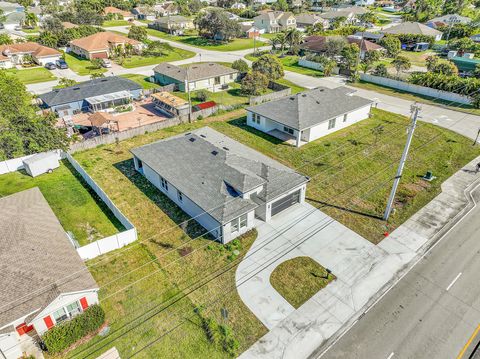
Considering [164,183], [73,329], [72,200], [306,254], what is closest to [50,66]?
[72,200]

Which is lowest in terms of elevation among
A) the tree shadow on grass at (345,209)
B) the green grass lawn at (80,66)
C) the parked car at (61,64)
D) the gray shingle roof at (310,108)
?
the tree shadow on grass at (345,209)

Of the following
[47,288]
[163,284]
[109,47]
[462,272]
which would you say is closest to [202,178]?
[163,284]

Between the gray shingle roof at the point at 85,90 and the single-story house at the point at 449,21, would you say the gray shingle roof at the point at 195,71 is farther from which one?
the single-story house at the point at 449,21

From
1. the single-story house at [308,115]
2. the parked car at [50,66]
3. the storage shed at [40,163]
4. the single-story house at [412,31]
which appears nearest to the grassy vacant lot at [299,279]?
the single-story house at [308,115]

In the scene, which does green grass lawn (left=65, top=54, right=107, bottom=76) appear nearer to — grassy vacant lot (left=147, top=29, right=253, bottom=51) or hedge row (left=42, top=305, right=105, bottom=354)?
grassy vacant lot (left=147, top=29, right=253, bottom=51)

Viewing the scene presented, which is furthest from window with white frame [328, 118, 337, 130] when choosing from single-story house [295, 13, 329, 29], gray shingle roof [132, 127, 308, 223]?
single-story house [295, 13, 329, 29]
